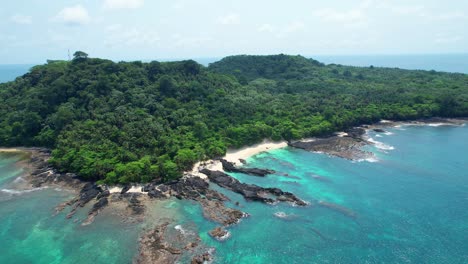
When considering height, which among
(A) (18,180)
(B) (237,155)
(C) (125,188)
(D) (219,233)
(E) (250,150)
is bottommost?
(D) (219,233)

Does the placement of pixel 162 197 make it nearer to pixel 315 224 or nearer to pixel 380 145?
pixel 315 224

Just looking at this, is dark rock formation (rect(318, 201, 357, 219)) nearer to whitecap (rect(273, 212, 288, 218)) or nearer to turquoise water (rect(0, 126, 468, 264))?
turquoise water (rect(0, 126, 468, 264))

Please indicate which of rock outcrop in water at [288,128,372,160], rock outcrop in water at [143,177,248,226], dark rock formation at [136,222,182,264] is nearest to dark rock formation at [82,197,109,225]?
rock outcrop in water at [143,177,248,226]

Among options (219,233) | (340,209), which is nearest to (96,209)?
(219,233)

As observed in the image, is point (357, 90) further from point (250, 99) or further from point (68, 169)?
point (68, 169)

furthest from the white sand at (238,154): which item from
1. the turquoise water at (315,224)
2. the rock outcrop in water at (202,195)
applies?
the turquoise water at (315,224)

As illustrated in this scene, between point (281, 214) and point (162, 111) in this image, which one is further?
point (162, 111)

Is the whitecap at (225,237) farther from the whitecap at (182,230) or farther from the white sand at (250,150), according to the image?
the white sand at (250,150)
